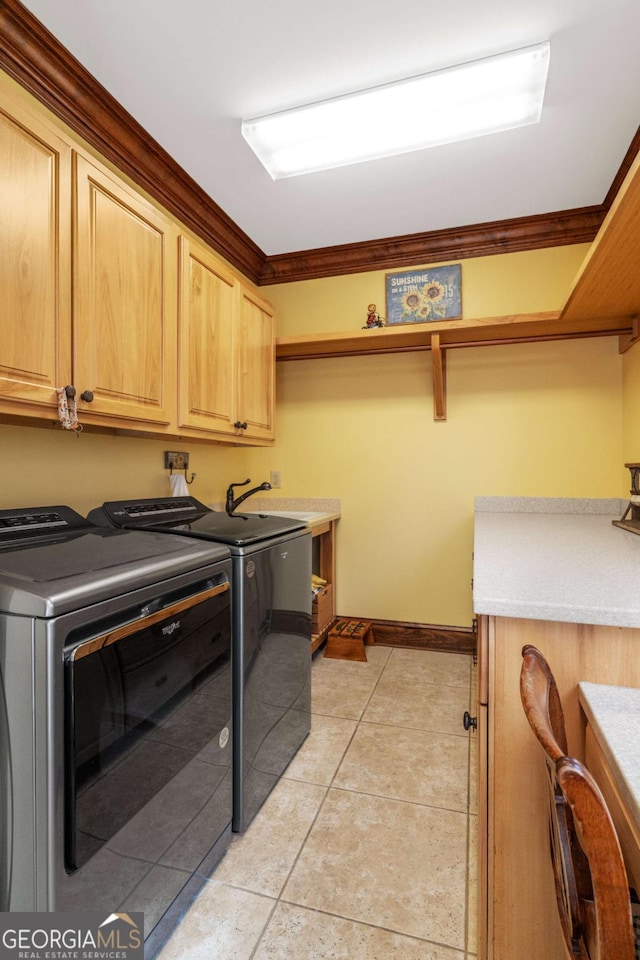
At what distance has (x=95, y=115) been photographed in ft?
5.96

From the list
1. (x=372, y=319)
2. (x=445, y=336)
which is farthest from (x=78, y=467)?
(x=445, y=336)

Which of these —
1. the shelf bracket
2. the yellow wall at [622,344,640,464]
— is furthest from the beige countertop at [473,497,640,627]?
the shelf bracket

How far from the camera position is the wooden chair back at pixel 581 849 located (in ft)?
1.79

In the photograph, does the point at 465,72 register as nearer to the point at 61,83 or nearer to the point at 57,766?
the point at 61,83

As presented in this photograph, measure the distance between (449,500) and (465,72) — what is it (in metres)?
2.02

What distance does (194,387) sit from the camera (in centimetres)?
203

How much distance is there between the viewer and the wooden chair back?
1.79 feet

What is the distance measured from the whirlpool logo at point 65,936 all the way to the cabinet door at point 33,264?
3.54 ft

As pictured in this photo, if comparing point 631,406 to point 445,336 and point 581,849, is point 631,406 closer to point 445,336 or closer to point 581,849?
point 445,336

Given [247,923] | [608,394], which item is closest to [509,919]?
[247,923]

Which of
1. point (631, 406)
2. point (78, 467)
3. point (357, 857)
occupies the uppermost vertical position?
point (631, 406)

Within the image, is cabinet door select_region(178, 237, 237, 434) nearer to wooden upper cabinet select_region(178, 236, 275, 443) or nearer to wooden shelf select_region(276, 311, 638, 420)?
wooden upper cabinet select_region(178, 236, 275, 443)

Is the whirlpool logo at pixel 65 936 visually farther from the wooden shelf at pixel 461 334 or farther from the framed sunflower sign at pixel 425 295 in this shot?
the framed sunflower sign at pixel 425 295

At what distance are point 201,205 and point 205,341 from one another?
0.89 meters
